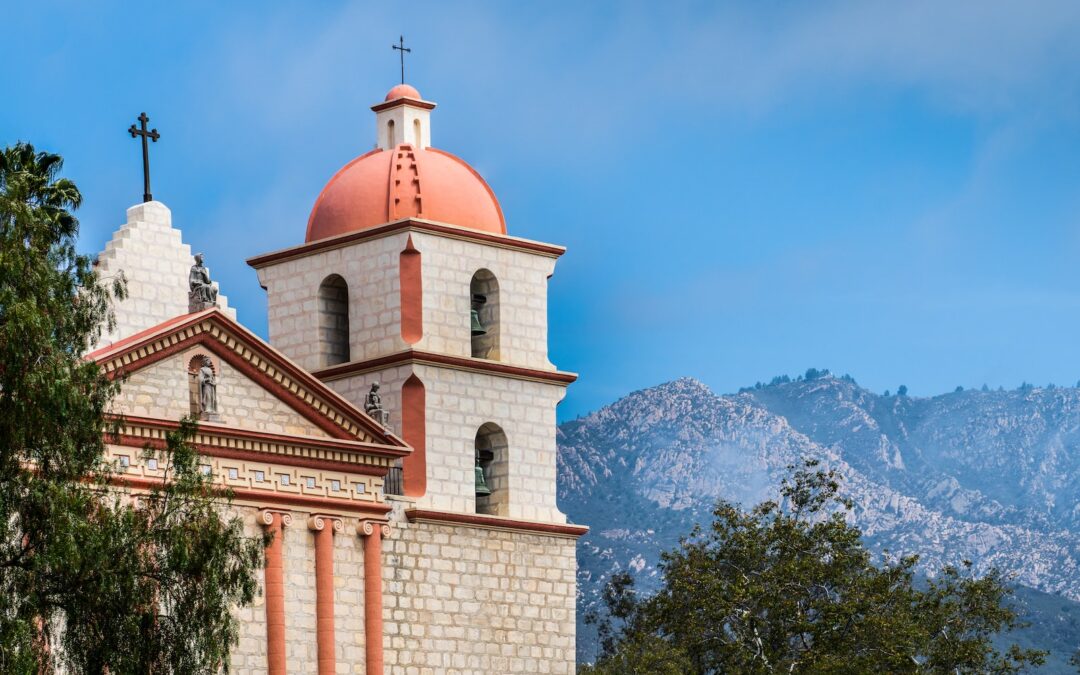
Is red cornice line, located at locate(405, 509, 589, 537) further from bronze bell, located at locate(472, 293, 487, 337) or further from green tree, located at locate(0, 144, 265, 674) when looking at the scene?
green tree, located at locate(0, 144, 265, 674)

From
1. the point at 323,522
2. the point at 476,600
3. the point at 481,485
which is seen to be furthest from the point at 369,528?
the point at 481,485

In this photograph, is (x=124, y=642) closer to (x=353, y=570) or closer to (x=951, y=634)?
(x=353, y=570)

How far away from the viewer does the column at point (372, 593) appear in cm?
4272

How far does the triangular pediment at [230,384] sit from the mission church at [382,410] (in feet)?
0.12

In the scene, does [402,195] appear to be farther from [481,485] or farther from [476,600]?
[476,600]

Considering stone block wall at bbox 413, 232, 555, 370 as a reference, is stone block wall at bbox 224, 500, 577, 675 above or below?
below

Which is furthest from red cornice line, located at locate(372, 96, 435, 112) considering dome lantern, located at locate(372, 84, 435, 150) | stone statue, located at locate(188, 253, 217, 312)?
stone statue, located at locate(188, 253, 217, 312)

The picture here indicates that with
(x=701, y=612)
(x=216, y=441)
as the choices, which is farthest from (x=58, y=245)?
(x=701, y=612)

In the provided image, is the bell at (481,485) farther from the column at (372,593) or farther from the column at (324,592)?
the column at (324,592)

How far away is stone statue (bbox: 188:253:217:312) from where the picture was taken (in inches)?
1657

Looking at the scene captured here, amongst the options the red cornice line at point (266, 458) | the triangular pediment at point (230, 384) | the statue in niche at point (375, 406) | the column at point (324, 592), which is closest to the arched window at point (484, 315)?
the statue in niche at point (375, 406)

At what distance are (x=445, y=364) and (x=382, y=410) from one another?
1670 millimetres

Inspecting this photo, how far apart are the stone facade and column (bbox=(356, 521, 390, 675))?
16.5 feet

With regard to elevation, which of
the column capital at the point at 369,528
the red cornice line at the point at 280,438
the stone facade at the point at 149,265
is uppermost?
the stone facade at the point at 149,265
